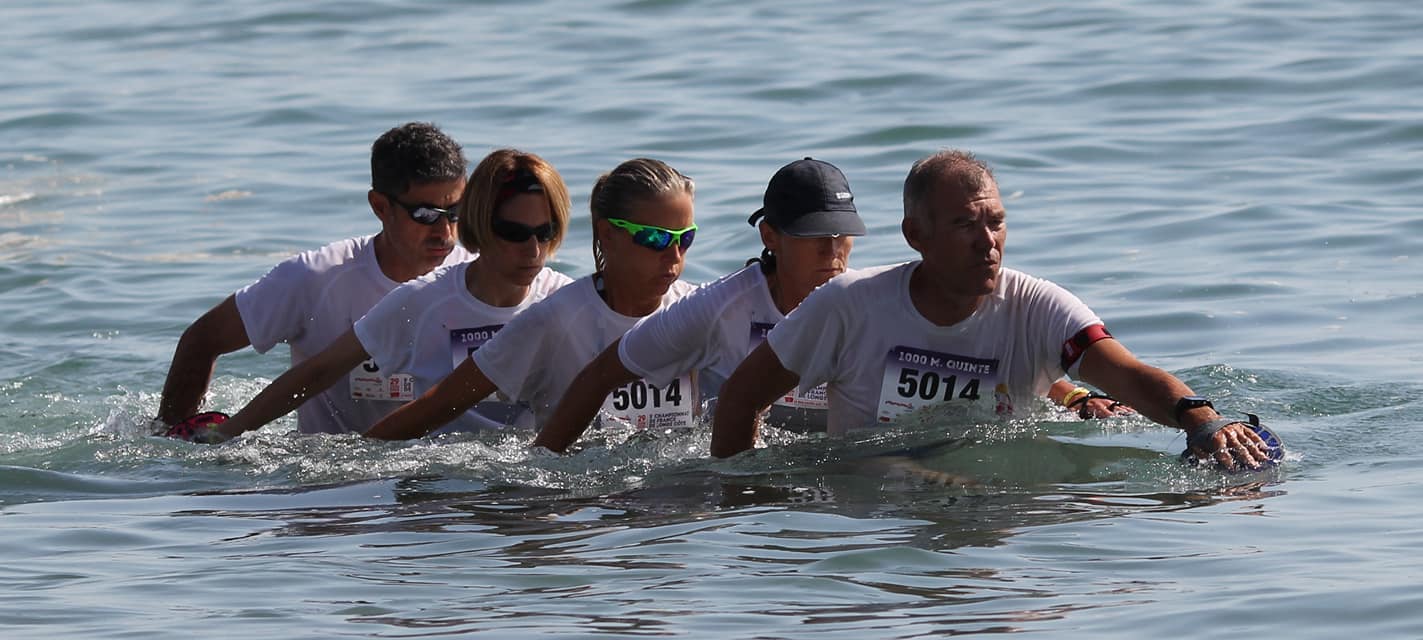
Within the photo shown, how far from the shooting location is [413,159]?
8.51 m

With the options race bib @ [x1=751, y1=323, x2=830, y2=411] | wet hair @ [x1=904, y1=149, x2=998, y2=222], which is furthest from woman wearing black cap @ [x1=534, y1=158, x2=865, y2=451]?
wet hair @ [x1=904, y1=149, x2=998, y2=222]

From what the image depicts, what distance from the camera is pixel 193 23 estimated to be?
2439 centimetres

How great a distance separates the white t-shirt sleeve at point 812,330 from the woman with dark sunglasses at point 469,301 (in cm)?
124

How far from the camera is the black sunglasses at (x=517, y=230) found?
803 cm

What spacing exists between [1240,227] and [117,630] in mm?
8950

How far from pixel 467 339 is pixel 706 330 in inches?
43.9

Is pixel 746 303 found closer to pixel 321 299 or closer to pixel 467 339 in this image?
pixel 467 339

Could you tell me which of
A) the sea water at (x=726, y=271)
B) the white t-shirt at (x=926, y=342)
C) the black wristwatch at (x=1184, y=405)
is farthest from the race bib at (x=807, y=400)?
the black wristwatch at (x=1184, y=405)

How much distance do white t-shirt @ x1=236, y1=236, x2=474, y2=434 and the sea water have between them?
41 centimetres

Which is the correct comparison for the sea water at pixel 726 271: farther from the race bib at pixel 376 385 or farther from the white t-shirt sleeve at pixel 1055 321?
the white t-shirt sleeve at pixel 1055 321

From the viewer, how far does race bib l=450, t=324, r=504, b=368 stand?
832 centimetres

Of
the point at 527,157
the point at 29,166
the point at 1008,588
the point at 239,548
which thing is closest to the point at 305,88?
the point at 29,166

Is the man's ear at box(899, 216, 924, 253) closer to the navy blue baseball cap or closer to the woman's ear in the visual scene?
the navy blue baseball cap

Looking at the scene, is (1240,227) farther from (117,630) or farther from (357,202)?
(117,630)
